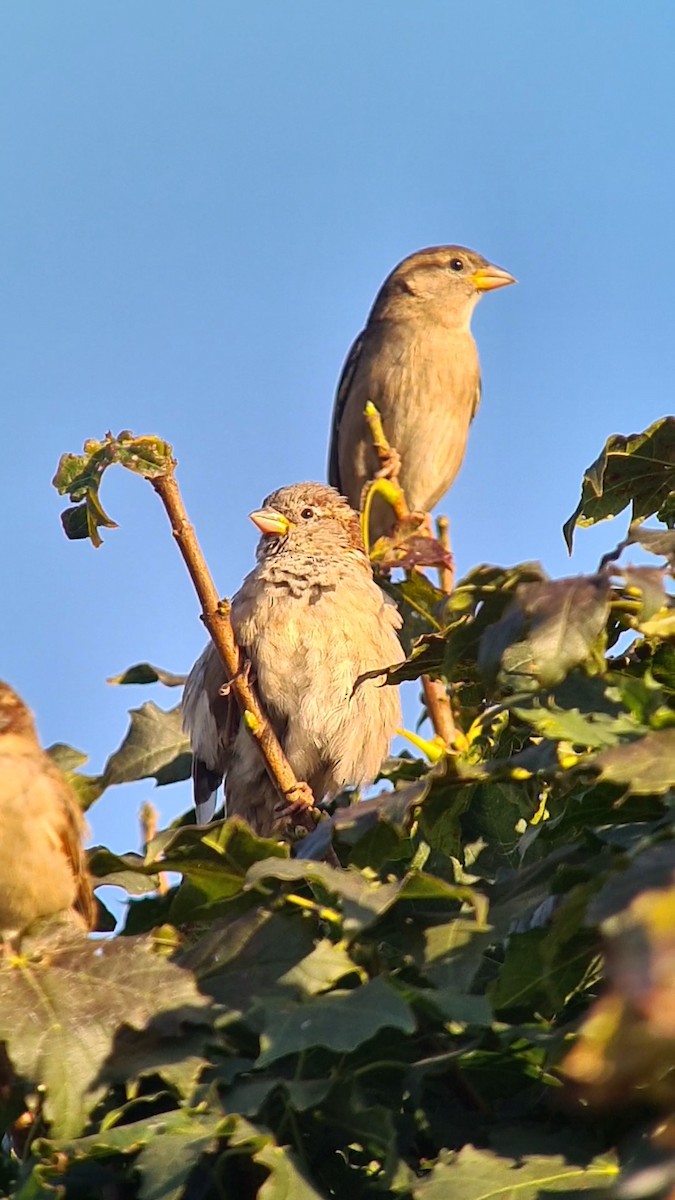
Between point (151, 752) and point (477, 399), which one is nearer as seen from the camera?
point (151, 752)

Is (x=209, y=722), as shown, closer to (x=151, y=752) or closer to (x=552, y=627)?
(x=151, y=752)

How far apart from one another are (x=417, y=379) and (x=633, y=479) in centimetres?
550

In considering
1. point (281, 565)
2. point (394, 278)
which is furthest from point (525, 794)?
point (394, 278)

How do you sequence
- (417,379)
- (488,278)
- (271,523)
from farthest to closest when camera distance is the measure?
1. (488,278)
2. (417,379)
3. (271,523)

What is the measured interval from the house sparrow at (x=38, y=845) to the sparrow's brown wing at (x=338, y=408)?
→ 4.95 meters

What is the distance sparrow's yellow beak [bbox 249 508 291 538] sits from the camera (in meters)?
4.71

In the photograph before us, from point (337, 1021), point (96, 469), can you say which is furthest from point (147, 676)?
point (337, 1021)

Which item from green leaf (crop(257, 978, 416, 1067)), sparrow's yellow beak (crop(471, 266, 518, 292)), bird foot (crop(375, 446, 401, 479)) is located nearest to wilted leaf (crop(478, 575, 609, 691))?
green leaf (crop(257, 978, 416, 1067))

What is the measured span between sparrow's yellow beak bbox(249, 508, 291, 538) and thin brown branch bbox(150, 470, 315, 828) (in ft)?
5.88

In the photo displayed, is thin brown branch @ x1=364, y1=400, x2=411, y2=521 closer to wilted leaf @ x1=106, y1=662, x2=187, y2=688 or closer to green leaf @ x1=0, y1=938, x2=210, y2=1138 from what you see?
wilted leaf @ x1=106, y1=662, x2=187, y2=688

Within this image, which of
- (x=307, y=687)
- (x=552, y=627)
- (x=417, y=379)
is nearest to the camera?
(x=552, y=627)

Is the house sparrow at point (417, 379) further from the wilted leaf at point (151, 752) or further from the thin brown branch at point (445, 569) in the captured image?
the wilted leaf at point (151, 752)

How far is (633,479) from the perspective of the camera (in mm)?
2236

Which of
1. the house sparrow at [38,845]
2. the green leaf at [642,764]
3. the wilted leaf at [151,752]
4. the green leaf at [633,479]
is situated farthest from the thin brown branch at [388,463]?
the green leaf at [642,764]
